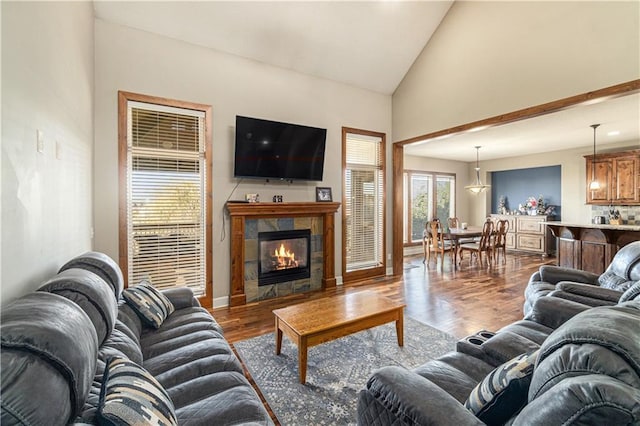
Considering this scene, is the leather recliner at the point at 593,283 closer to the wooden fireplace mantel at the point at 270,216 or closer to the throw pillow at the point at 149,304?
the wooden fireplace mantel at the point at 270,216

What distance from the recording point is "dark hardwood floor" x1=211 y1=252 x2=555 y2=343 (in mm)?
3236

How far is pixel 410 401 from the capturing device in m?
1.08

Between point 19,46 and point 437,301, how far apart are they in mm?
4552

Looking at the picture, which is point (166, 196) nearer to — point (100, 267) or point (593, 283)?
point (100, 267)

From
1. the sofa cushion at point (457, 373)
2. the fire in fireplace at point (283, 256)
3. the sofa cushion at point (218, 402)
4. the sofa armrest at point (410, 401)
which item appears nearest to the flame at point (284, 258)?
the fire in fireplace at point (283, 256)

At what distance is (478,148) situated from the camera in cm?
712

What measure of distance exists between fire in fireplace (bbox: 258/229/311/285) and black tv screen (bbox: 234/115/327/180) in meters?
0.88

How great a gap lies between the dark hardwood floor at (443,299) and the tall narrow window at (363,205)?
0.35 metres

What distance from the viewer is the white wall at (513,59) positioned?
9.06 ft

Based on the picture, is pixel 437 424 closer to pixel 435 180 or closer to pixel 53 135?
pixel 53 135

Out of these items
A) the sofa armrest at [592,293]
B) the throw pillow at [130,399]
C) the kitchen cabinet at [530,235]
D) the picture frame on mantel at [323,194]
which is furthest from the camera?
the kitchen cabinet at [530,235]

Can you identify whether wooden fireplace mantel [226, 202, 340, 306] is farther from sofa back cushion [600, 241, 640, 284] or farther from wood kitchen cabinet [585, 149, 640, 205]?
wood kitchen cabinet [585, 149, 640, 205]

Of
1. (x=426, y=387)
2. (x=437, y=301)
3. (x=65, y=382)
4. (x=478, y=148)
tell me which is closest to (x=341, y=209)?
(x=437, y=301)

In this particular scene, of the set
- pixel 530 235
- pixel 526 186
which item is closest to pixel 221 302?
pixel 530 235
